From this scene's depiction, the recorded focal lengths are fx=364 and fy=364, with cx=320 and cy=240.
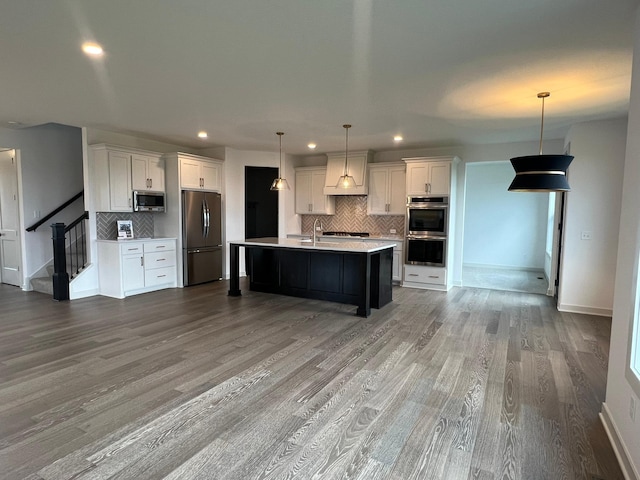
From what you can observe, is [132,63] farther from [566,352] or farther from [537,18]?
[566,352]

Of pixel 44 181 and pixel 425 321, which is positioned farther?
pixel 44 181

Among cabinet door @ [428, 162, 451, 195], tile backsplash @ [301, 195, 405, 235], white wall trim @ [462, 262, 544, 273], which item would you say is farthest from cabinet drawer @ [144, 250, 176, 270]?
white wall trim @ [462, 262, 544, 273]

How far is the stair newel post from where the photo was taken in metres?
5.51

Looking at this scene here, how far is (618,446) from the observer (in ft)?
7.06

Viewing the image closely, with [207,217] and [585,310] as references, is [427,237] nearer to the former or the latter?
[585,310]

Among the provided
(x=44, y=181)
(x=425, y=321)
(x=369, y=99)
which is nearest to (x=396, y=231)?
(x=425, y=321)

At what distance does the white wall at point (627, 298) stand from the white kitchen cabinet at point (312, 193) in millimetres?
5851

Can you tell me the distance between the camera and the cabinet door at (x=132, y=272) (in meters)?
5.75

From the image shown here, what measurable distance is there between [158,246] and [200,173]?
5.11 ft

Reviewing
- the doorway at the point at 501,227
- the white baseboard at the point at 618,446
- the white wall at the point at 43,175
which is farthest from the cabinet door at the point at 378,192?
the white wall at the point at 43,175

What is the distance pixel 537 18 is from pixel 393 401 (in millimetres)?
2788

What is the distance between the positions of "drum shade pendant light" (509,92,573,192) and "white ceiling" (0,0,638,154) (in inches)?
30.4

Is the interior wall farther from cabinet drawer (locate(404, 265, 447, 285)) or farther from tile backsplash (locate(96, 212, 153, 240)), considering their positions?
cabinet drawer (locate(404, 265, 447, 285))

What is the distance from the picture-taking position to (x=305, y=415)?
2.49 meters
